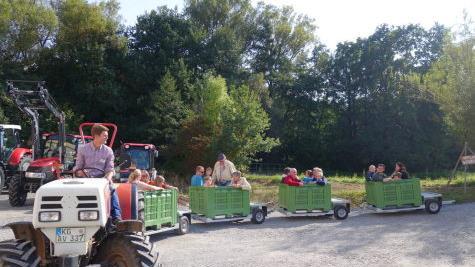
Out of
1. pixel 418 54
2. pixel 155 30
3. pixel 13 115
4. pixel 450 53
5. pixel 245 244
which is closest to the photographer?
pixel 245 244

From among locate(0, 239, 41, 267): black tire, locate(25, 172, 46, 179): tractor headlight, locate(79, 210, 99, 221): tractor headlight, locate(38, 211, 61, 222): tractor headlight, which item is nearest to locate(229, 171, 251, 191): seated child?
locate(25, 172, 46, 179): tractor headlight

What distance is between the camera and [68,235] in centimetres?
566

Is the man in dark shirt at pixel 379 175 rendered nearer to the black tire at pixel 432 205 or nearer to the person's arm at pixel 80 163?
the black tire at pixel 432 205

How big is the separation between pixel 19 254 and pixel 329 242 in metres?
6.90

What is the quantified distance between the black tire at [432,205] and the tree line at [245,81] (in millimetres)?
6356

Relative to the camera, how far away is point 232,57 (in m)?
45.1

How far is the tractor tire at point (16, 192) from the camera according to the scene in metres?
16.7

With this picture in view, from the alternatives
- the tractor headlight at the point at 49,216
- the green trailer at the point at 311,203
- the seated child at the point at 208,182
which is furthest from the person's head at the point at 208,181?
the tractor headlight at the point at 49,216

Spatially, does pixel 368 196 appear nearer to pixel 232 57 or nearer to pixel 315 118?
pixel 232 57

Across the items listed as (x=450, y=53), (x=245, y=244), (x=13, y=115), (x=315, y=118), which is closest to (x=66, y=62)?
(x=13, y=115)

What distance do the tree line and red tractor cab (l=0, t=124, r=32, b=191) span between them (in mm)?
11338

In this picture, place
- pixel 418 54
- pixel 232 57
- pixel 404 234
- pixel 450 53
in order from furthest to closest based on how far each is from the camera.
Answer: pixel 418 54 < pixel 232 57 < pixel 450 53 < pixel 404 234

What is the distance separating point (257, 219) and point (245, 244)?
3.16 metres

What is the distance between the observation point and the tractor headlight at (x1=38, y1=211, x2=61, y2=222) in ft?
18.3
